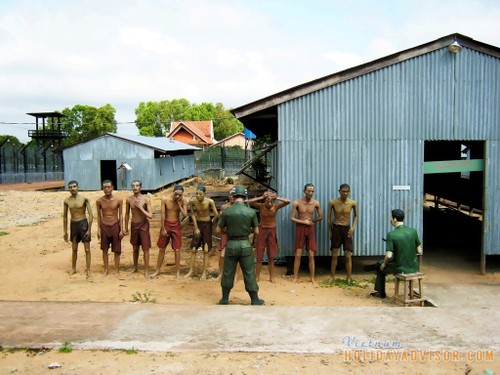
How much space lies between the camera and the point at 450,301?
282 inches

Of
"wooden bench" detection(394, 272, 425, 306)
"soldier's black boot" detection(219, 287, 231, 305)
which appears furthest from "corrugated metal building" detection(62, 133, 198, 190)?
"wooden bench" detection(394, 272, 425, 306)

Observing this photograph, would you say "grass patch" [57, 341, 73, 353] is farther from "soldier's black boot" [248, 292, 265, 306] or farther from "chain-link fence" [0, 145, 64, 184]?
"chain-link fence" [0, 145, 64, 184]

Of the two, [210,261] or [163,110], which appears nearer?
[210,261]

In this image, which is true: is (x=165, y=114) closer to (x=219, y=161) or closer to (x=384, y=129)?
(x=219, y=161)

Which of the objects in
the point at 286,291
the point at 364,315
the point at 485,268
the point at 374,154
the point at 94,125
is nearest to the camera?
the point at 364,315

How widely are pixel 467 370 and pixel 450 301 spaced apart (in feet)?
8.49

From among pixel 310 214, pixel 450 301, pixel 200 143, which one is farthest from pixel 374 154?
pixel 200 143

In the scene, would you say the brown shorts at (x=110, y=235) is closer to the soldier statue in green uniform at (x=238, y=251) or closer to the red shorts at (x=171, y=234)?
the red shorts at (x=171, y=234)

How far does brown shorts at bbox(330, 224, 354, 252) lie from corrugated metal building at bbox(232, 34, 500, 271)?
53cm

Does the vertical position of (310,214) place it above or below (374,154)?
below

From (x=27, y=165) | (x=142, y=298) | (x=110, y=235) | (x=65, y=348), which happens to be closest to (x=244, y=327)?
(x=65, y=348)

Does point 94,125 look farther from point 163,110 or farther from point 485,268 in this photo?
point 485,268

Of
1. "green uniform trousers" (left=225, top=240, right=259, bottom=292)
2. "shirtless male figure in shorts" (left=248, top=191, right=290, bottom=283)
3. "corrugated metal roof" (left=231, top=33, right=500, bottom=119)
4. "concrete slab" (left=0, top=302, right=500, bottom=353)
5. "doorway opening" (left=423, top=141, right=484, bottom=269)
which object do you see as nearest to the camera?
"concrete slab" (left=0, top=302, right=500, bottom=353)

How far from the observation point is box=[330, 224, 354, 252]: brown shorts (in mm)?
8766
